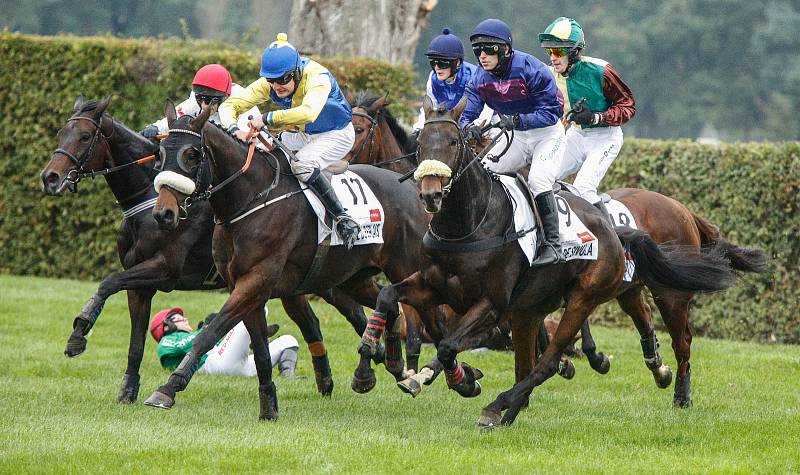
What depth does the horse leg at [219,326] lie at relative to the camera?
23.3 feet

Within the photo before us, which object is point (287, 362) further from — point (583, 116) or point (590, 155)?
point (583, 116)

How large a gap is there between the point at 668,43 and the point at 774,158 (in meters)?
25.9

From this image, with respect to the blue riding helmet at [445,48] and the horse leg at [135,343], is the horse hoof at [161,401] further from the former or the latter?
the blue riding helmet at [445,48]

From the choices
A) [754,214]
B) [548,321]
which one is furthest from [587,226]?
[754,214]

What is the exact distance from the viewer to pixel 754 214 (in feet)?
40.9

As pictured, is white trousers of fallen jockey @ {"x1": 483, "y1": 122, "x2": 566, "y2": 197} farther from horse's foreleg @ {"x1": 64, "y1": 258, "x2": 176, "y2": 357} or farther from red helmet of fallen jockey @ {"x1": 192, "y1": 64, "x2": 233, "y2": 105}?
horse's foreleg @ {"x1": 64, "y1": 258, "x2": 176, "y2": 357}

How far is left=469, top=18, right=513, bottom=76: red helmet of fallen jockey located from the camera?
7430mm

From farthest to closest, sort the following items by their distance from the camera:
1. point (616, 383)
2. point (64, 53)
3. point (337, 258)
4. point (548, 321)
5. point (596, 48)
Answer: point (596, 48)
point (64, 53)
point (548, 321)
point (616, 383)
point (337, 258)

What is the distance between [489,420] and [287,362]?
3.05m

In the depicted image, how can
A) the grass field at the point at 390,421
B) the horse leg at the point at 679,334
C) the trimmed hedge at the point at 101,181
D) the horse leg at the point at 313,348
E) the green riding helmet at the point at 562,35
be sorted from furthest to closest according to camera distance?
the trimmed hedge at the point at 101,181, the horse leg at the point at 313,348, the horse leg at the point at 679,334, the green riding helmet at the point at 562,35, the grass field at the point at 390,421

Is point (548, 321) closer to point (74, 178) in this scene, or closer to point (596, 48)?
point (74, 178)

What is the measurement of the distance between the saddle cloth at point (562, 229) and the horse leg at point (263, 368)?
1.79 meters

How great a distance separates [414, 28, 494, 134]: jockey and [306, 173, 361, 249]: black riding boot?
Answer: 1.36 metres

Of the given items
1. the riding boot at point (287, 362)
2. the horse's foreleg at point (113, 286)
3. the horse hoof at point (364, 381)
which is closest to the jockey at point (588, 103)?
the horse hoof at point (364, 381)
